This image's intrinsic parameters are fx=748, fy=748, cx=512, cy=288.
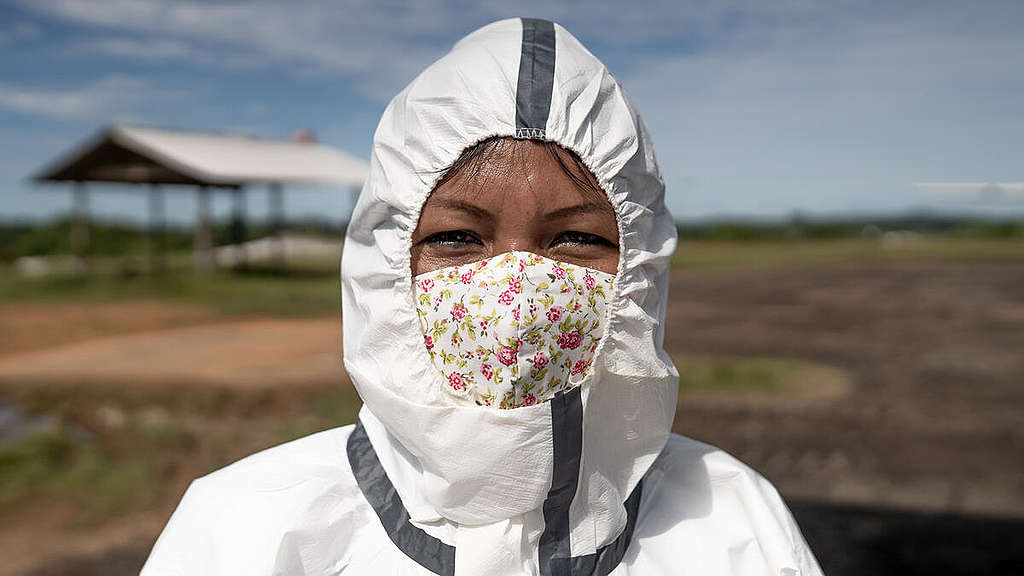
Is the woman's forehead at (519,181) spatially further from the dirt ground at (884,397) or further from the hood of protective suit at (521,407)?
the dirt ground at (884,397)

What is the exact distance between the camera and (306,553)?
157 cm

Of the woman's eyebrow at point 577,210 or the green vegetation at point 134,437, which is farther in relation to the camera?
the green vegetation at point 134,437

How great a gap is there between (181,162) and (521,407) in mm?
16507

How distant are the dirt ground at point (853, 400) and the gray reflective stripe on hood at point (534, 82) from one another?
149 inches

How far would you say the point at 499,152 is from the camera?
155 cm

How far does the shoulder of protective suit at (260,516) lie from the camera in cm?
155

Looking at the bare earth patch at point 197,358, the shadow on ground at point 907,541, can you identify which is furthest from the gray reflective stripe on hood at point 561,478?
the bare earth patch at point 197,358

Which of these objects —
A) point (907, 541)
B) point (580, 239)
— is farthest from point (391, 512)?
point (907, 541)

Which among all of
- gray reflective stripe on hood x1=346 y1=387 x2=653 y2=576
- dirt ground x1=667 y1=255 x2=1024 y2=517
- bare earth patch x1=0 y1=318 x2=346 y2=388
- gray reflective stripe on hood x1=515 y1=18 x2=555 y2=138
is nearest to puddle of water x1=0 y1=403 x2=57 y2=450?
bare earth patch x1=0 y1=318 x2=346 y2=388

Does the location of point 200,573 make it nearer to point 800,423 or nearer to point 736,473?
point 736,473

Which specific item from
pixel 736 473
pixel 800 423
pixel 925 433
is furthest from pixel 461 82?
pixel 925 433

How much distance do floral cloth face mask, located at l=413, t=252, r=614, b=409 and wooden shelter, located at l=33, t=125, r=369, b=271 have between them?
15.8 metres

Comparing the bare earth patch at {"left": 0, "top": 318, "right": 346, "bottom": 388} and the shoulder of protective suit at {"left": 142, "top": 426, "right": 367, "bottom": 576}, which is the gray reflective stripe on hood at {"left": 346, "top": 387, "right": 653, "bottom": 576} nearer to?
the shoulder of protective suit at {"left": 142, "top": 426, "right": 367, "bottom": 576}

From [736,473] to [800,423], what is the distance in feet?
17.5
